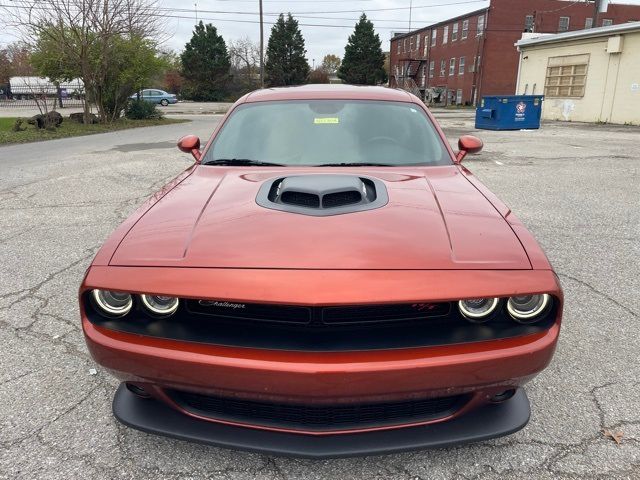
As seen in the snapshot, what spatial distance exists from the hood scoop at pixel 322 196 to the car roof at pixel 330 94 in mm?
1283

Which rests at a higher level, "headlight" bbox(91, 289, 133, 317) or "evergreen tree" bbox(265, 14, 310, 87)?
"evergreen tree" bbox(265, 14, 310, 87)

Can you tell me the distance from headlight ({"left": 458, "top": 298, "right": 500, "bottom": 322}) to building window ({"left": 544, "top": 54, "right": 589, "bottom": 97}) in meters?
25.5

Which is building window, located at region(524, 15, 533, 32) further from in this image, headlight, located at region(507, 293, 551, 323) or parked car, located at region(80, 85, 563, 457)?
headlight, located at region(507, 293, 551, 323)

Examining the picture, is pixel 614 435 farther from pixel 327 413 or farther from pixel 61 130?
pixel 61 130

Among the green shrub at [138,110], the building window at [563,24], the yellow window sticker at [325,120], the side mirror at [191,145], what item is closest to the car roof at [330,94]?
the yellow window sticker at [325,120]

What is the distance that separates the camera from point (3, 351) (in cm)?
294

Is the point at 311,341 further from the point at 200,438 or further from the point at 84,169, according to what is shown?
the point at 84,169

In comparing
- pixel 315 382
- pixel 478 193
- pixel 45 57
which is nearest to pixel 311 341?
pixel 315 382

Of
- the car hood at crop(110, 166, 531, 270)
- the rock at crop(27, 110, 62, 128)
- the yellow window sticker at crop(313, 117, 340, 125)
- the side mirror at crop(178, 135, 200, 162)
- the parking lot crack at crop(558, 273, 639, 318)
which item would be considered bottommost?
the parking lot crack at crop(558, 273, 639, 318)

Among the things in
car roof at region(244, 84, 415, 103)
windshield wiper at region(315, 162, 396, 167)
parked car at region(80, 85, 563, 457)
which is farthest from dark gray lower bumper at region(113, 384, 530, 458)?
car roof at region(244, 84, 415, 103)

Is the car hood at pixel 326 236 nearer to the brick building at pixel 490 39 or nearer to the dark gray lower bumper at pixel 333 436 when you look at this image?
the dark gray lower bumper at pixel 333 436

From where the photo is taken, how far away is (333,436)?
70.1 inches

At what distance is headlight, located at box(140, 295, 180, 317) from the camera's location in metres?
1.82

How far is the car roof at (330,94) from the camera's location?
11.4 feet
